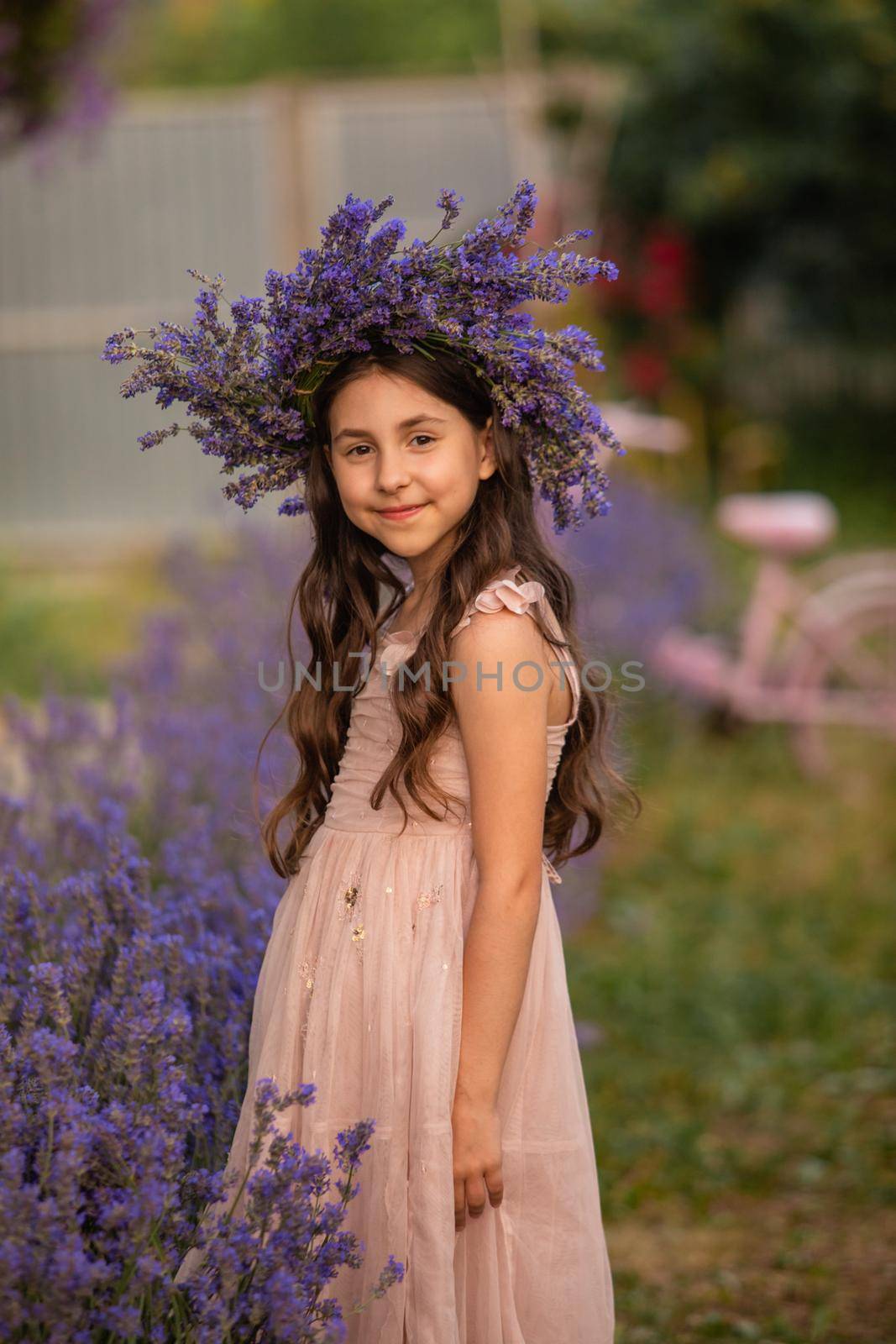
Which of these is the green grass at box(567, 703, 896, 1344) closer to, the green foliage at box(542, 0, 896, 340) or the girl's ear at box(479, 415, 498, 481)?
the girl's ear at box(479, 415, 498, 481)

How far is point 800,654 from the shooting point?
6195 mm

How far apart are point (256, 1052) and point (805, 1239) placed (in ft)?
5.36

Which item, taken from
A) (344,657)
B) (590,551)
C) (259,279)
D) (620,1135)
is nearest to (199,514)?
(259,279)

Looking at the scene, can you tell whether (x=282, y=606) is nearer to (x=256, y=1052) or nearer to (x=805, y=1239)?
(x=805, y=1239)

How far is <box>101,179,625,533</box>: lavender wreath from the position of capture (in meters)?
1.90

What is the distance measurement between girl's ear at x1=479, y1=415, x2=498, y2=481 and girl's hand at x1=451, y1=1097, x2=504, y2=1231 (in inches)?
33.5

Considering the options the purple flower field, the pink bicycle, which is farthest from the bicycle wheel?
the purple flower field

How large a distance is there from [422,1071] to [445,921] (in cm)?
19

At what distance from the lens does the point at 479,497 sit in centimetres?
209

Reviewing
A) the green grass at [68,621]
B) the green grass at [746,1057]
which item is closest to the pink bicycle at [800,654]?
the green grass at [746,1057]

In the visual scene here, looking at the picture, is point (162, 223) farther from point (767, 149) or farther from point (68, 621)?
point (767, 149)

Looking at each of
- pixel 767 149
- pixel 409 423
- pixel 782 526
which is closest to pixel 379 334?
pixel 409 423

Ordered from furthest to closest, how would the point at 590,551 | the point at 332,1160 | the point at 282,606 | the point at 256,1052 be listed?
the point at 590,551, the point at 282,606, the point at 256,1052, the point at 332,1160

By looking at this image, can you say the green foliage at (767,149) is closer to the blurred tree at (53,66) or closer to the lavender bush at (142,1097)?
the blurred tree at (53,66)
